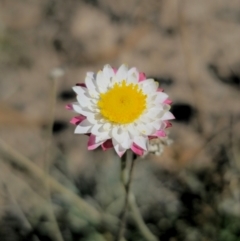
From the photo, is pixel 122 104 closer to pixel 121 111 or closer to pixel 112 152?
pixel 121 111

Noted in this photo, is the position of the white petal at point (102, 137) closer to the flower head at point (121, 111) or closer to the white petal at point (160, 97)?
the flower head at point (121, 111)

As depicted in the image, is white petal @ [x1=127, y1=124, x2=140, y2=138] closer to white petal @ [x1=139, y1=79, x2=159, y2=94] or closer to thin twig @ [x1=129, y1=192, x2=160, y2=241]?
white petal @ [x1=139, y1=79, x2=159, y2=94]

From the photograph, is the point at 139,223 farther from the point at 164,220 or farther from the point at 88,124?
the point at 88,124

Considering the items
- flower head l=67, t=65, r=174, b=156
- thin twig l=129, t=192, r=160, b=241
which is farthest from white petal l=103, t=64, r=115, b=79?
thin twig l=129, t=192, r=160, b=241

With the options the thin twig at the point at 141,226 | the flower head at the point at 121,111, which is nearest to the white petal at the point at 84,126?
the flower head at the point at 121,111

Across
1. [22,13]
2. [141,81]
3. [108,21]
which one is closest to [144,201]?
[141,81]
